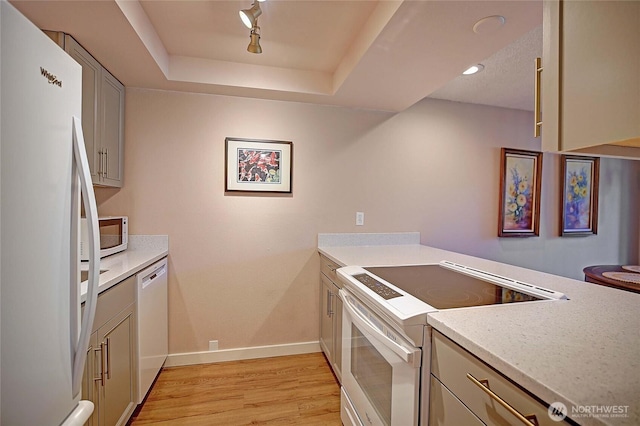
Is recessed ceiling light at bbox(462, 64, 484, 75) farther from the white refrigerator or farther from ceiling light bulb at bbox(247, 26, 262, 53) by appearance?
the white refrigerator

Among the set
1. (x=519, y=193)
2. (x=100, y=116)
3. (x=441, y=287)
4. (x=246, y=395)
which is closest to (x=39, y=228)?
(x=441, y=287)

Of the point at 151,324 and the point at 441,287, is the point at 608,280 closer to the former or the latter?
the point at 441,287

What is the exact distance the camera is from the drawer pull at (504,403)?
0.60 metres

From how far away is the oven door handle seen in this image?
96 centimetres

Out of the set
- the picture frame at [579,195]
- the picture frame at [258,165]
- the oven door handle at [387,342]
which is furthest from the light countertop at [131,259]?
the picture frame at [579,195]

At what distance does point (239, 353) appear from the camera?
247 cm

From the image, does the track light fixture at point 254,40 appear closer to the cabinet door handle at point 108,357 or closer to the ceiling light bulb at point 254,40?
the ceiling light bulb at point 254,40

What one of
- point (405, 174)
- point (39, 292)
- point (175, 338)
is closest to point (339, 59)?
point (405, 174)

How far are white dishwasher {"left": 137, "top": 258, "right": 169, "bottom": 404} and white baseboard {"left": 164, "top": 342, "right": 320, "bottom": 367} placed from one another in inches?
4.8

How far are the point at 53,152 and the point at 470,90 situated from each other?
2944 mm

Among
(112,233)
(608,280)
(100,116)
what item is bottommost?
(608,280)

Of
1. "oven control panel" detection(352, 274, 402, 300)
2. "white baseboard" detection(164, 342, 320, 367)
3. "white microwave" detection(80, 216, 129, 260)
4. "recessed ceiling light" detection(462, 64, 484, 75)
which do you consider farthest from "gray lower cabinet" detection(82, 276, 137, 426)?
"recessed ceiling light" detection(462, 64, 484, 75)

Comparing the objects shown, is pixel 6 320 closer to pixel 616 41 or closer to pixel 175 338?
pixel 616 41

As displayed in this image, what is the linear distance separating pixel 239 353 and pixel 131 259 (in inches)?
47.2
